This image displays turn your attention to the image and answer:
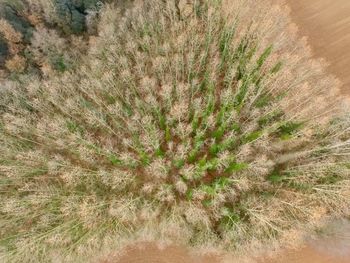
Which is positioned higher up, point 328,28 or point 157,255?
point 328,28

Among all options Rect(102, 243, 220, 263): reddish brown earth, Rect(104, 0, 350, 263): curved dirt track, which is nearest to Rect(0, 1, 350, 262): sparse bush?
Rect(102, 243, 220, 263): reddish brown earth

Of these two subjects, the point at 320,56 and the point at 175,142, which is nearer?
the point at 175,142

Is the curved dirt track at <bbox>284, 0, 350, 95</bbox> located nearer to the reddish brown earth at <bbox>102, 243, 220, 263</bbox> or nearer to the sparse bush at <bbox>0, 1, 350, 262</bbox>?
the sparse bush at <bbox>0, 1, 350, 262</bbox>

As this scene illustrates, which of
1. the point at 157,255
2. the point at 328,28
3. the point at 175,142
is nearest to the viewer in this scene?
the point at 175,142

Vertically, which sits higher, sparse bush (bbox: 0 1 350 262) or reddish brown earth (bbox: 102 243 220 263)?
sparse bush (bbox: 0 1 350 262)

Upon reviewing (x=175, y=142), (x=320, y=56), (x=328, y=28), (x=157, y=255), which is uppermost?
(x=328, y=28)

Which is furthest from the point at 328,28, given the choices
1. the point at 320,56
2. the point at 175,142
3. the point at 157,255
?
the point at 157,255

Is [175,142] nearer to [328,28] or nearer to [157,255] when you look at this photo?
[157,255]
